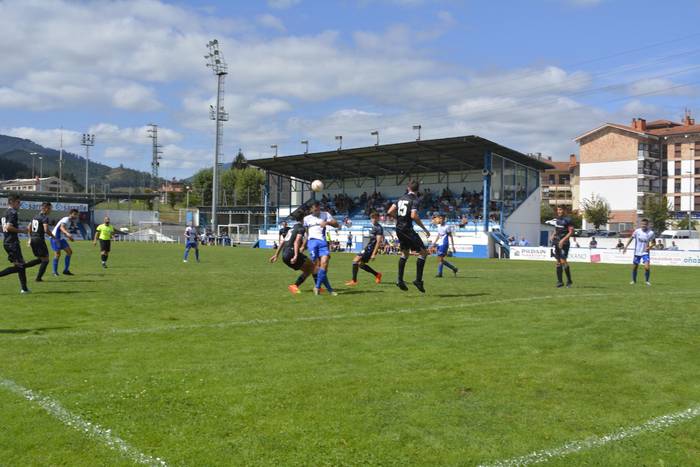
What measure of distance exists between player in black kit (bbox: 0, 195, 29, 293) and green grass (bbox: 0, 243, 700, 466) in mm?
2400

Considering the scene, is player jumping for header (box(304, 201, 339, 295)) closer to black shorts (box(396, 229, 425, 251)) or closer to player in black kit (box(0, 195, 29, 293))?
black shorts (box(396, 229, 425, 251))

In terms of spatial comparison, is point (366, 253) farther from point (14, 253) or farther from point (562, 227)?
point (14, 253)

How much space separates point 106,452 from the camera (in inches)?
160

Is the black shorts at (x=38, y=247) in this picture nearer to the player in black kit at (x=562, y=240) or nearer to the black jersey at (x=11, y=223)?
the black jersey at (x=11, y=223)

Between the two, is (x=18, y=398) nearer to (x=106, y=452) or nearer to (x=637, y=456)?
(x=106, y=452)

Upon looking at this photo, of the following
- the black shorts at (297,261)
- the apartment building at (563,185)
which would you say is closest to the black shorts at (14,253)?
the black shorts at (297,261)

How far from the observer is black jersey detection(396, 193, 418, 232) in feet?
39.2

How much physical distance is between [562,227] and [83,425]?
13812 mm

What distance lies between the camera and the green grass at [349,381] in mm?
4238

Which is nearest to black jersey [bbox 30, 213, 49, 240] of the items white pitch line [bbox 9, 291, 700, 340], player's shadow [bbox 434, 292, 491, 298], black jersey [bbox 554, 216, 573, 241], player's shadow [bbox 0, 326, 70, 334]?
player's shadow [bbox 0, 326, 70, 334]

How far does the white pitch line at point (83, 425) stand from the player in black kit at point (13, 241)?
7769mm

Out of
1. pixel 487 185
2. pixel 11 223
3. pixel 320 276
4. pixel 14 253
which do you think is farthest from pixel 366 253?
pixel 487 185

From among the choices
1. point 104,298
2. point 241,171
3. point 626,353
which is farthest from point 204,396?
point 241,171

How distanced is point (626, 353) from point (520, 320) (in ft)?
7.79
